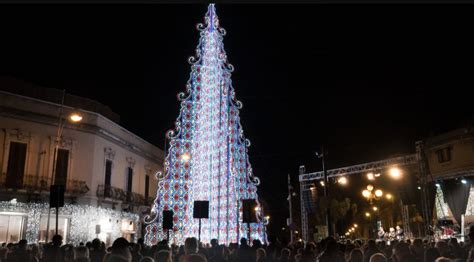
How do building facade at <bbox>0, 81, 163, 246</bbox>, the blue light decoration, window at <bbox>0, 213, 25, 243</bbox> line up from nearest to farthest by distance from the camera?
1. the blue light decoration
2. window at <bbox>0, 213, 25, 243</bbox>
3. building facade at <bbox>0, 81, 163, 246</bbox>

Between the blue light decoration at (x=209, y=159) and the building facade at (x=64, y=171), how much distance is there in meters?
8.40

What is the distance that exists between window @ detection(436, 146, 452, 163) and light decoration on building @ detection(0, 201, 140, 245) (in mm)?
25011

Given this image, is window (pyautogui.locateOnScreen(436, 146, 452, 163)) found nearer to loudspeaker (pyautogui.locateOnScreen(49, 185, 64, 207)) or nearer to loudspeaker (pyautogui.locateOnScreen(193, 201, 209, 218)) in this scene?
loudspeaker (pyautogui.locateOnScreen(193, 201, 209, 218))

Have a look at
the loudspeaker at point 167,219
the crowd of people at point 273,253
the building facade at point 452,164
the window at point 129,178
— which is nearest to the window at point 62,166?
the window at point 129,178

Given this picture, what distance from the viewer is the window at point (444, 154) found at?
33.8 metres

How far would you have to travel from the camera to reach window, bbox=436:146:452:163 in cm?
3375

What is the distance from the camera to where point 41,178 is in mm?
29984

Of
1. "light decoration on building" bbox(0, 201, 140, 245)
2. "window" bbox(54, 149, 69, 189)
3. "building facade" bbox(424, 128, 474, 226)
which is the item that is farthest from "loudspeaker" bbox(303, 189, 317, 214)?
"window" bbox(54, 149, 69, 189)

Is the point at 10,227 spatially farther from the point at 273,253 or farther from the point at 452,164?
A: the point at 452,164

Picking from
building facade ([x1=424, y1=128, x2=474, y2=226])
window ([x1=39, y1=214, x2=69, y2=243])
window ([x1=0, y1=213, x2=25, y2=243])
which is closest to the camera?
window ([x1=0, y1=213, x2=25, y2=243])

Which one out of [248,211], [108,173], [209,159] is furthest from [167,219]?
[108,173]

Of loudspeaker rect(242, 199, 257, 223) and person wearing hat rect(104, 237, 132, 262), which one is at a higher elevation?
loudspeaker rect(242, 199, 257, 223)

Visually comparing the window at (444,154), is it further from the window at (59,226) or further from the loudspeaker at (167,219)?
the window at (59,226)

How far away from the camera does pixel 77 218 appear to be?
31.8 meters
